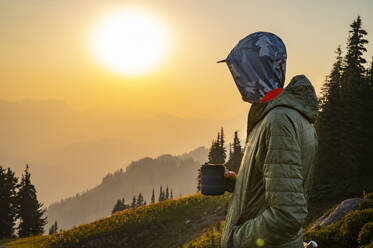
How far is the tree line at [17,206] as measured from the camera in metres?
38.7

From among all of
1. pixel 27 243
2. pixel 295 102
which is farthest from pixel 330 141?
pixel 295 102

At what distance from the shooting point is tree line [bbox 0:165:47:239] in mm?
38688

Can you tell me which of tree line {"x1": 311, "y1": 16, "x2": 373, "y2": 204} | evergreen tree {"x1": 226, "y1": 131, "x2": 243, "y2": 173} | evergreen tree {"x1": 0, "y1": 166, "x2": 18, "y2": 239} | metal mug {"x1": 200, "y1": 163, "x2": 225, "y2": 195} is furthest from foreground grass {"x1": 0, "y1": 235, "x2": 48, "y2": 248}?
evergreen tree {"x1": 226, "y1": 131, "x2": 243, "y2": 173}

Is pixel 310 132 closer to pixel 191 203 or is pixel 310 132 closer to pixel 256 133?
pixel 256 133

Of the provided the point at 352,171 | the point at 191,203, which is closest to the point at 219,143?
the point at 191,203

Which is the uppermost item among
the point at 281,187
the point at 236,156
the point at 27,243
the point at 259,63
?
the point at 236,156

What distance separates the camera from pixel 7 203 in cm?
3966

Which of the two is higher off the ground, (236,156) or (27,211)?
(236,156)

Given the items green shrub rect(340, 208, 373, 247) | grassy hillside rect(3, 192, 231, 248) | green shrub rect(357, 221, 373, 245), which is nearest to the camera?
green shrub rect(357, 221, 373, 245)

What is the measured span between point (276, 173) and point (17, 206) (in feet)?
151

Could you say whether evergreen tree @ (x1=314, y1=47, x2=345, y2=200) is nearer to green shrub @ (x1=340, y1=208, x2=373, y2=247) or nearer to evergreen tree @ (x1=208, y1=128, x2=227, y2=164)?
green shrub @ (x1=340, y1=208, x2=373, y2=247)

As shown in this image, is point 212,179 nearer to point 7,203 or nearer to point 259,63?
point 259,63

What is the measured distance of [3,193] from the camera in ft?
129

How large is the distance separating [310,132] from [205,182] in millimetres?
1043
